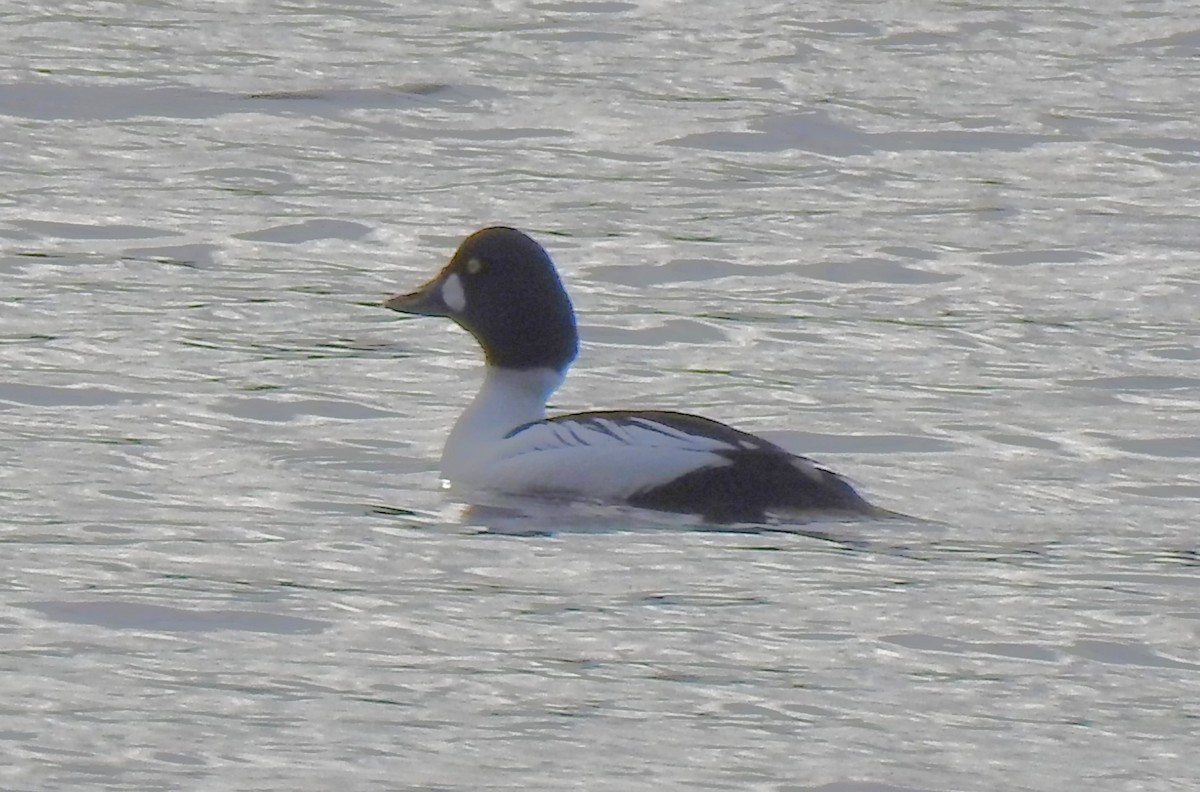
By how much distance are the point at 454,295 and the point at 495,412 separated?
596mm

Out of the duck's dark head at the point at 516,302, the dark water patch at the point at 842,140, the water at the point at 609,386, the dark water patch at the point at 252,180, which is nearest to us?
the water at the point at 609,386

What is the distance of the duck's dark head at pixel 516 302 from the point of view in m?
10.9

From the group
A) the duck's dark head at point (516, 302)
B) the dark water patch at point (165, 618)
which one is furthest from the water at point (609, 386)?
the duck's dark head at point (516, 302)

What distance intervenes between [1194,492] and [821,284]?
383 centimetres

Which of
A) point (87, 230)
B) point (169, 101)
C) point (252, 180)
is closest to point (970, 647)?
point (87, 230)

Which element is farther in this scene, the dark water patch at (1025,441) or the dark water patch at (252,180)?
the dark water patch at (252,180)

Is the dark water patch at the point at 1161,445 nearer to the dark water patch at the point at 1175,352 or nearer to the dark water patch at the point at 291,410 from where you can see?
the dark water patch at the point at 1175,352

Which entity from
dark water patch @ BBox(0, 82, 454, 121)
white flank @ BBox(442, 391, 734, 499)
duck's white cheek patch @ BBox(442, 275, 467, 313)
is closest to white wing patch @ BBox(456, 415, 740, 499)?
white flank @ BBox(442, 391, 734, 499)

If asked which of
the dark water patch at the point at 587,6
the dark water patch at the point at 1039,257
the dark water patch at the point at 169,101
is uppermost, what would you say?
the dark water patch at the point at 587,6

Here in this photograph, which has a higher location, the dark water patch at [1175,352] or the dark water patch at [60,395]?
the dark water patch at [60,395]

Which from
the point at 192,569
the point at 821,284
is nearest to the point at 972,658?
the point at 192,569

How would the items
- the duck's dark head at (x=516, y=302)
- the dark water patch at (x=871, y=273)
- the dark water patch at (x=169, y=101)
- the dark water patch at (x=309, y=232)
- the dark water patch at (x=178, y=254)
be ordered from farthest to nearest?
the dark water patch at (x=169, y=101)
the dark water patch at (x=309, y=232)
the dark water patch at (x=871, y=273)
the dark water patch at (x=178, y=254)
the duck's dark head at (x=516, y=302)

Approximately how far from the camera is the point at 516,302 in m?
10.9

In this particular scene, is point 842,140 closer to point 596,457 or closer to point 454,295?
point 454,295
